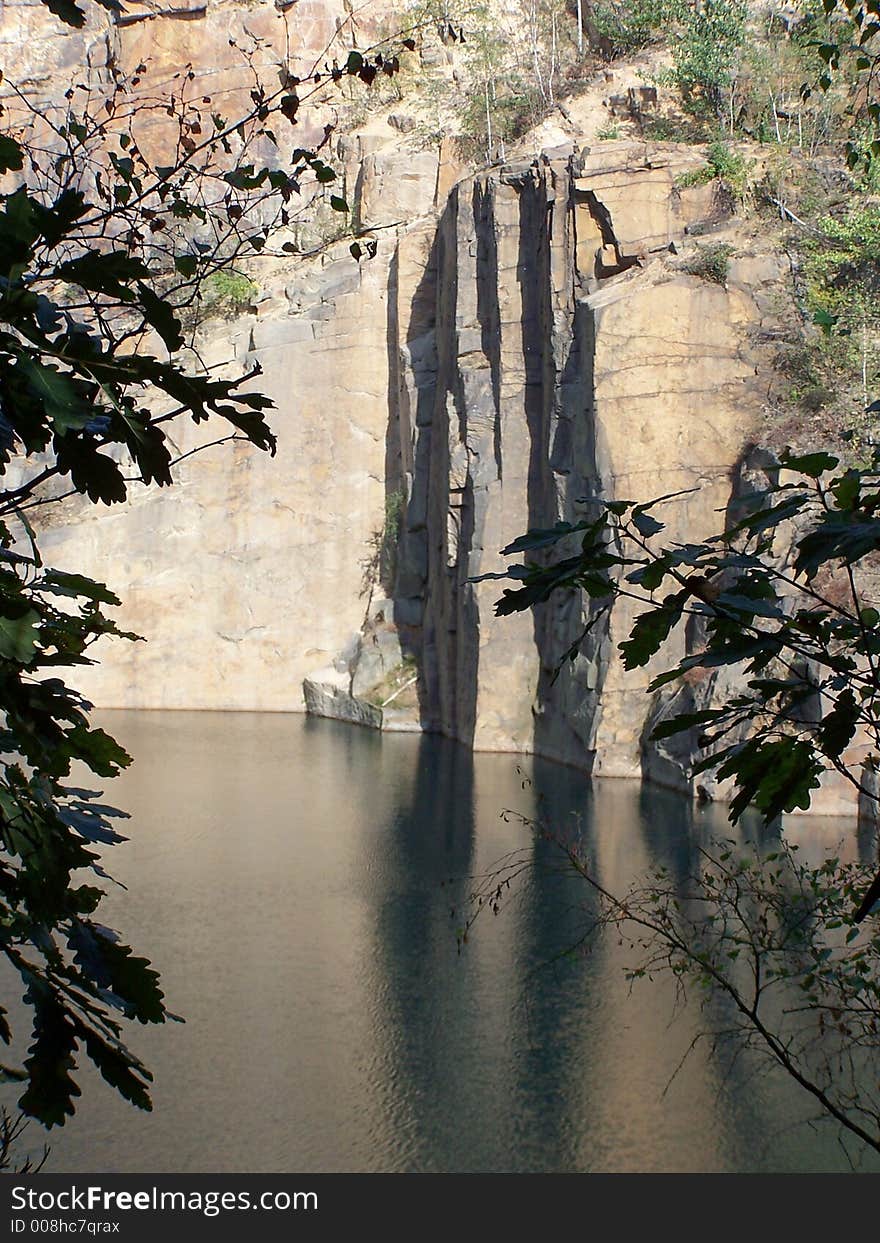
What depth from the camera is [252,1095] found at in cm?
865

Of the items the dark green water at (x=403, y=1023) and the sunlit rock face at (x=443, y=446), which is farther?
the sunlit rock face at (x=443, y=446)

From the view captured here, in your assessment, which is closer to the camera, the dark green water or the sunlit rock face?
the dark green water

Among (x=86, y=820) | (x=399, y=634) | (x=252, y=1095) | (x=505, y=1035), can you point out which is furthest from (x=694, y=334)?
(x=86, y=820)

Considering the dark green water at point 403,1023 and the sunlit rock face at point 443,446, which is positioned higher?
the sunlit rock face at point 443,446

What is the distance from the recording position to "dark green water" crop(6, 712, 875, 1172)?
312 inches

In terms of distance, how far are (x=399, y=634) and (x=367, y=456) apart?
14.8 feet

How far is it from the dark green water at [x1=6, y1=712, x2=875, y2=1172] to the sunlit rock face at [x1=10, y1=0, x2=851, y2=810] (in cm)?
577

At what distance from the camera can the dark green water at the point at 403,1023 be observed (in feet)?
26.0

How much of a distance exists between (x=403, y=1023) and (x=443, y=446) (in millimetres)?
18068

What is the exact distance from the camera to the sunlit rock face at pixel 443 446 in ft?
68.9

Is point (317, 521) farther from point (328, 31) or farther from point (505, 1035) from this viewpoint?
point (505, 1035)

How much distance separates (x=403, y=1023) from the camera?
990cm

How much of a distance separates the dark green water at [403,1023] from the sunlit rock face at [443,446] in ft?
18.9

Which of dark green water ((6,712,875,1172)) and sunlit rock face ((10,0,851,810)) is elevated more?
sunlit rock face ((10,0,851,810))
